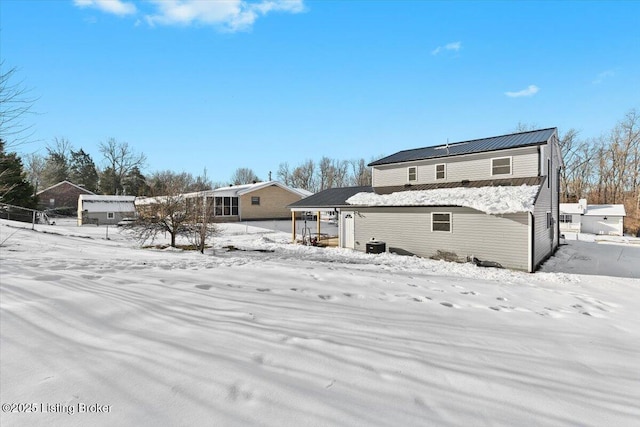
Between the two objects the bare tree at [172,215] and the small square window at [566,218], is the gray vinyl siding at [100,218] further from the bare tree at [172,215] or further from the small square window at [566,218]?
the small square window at [566,218]

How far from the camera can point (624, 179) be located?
4141 cm

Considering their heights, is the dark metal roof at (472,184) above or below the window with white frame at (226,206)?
above

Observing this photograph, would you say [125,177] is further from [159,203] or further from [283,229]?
[159,203]

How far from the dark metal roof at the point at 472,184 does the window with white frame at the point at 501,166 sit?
0.40 m

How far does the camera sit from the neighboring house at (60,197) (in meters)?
43.2

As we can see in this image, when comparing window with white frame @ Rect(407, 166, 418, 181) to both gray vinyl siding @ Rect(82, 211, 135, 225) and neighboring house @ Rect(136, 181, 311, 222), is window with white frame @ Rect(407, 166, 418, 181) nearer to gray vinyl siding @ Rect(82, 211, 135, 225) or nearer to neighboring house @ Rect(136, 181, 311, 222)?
neighboring house @ Rect(136, 181, 311, 222)

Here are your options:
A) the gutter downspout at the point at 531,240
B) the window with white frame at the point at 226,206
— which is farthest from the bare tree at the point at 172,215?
the window with white frame at the point at 226,206

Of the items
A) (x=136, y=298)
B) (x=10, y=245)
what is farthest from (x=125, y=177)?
(x=136, y=298)

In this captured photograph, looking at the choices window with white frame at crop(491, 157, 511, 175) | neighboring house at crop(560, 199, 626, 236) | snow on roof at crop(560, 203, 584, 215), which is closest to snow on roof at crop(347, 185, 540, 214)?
window with white frame at crop(491, 157, 511, 175)

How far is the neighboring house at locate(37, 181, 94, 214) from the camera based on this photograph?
142ft

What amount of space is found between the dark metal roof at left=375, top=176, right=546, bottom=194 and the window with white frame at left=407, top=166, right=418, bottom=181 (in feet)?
1.40

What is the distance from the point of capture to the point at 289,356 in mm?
3076

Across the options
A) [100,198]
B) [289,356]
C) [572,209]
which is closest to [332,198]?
Answer: [289,356]

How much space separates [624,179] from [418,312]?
53.5m
